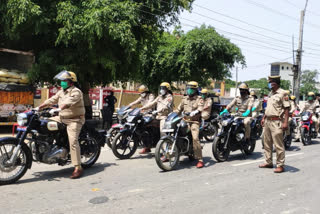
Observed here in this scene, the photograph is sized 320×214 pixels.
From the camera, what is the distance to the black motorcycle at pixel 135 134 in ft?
23.9

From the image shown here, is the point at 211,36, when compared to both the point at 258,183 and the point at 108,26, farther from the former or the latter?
the point at 258,183

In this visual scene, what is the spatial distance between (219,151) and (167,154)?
1.63m

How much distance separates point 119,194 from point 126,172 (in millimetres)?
1396

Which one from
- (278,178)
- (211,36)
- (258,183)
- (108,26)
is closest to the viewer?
(258,183)

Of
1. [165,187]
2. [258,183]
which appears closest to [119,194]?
[165,187]

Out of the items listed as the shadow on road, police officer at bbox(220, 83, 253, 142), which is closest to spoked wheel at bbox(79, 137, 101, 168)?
the shadow on road

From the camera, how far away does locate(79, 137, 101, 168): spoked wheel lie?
6174 millimetres

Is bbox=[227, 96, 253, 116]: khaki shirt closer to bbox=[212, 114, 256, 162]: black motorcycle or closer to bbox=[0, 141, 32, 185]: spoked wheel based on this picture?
bbox=[212, 114, 256, 162]: black motorcycle

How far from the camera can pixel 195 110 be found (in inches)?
264

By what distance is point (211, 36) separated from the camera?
21.3 m

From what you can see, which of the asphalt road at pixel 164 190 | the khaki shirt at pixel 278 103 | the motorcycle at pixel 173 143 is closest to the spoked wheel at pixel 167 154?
the motorcycle at pixel 173 143

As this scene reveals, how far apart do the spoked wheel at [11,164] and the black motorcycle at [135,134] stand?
2.28m

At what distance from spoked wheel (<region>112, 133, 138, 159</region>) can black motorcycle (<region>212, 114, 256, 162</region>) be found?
195 cm

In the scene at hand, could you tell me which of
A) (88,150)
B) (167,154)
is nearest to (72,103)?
(88,150)
